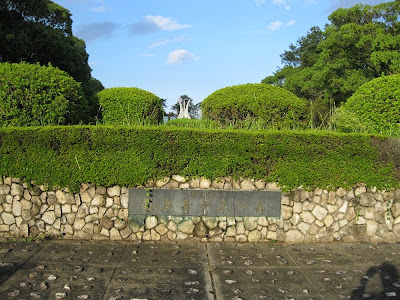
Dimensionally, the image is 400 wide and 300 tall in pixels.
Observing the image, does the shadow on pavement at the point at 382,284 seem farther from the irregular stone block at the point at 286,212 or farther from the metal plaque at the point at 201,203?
the metal plaque at the point at 201,203

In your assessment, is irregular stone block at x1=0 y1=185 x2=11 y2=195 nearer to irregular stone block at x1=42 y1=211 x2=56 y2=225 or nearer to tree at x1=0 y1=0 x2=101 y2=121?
irregular stone block at x1=42 y1=211 x2=56 y2=225

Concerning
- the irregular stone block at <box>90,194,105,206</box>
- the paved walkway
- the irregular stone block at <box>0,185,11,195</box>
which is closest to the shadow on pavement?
the paved walkway

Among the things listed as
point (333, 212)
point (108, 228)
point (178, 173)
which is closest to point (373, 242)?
point (333, 212)

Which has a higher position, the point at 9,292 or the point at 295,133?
the point at 295,133

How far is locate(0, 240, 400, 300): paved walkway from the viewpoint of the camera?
13.9 ft

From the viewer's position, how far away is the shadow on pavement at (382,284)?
4.22m

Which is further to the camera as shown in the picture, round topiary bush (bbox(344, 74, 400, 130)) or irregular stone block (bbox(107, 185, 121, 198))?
round topiary bush (bbox(344, 74, 400, 130))

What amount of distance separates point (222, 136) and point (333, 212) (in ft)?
8.00

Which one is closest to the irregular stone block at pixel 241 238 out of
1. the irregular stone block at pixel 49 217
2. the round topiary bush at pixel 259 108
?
the round topiary bush at pixel 259 108

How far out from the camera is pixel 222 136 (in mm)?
6309

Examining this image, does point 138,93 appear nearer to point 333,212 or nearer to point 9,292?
point 333,212

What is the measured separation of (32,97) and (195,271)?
14.8 ft

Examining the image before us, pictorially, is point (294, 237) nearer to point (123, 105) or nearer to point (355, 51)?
point (123, 105)

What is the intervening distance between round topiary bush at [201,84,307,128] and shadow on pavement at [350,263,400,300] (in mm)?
3994
